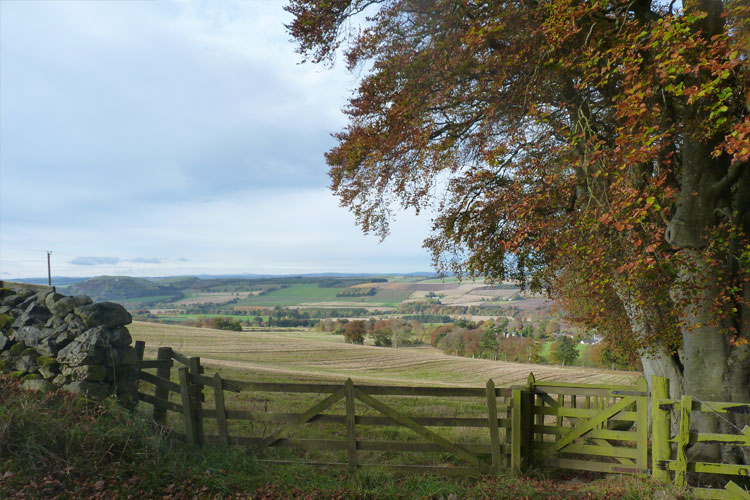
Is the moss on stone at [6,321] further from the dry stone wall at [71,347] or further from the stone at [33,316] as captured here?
the stone at [33,316]

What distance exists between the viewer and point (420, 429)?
295 inches

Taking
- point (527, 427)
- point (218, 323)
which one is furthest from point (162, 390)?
point (218, 323)

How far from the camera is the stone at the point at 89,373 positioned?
8.15 meters

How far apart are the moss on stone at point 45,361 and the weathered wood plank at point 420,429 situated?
587 cm

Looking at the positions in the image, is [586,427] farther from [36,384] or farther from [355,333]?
[355,333]

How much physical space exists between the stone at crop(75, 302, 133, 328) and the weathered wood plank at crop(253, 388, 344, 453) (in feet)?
12.8

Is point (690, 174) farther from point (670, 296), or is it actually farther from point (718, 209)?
point (670, 296)

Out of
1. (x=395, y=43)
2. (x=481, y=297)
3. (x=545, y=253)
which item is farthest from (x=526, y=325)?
(x=395, y=43)

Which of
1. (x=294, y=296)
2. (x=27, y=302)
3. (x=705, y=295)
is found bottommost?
(x=294, y=296)

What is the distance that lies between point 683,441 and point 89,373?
397 inches

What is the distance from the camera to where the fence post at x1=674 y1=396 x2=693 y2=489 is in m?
6.84

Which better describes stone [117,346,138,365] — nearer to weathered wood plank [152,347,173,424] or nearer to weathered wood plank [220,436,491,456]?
weathered wood plank [152,347,173,424]

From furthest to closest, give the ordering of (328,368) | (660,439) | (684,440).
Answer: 1. (328,368)
2. (660,439)
3. (684,440)

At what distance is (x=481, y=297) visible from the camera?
7025 cm
